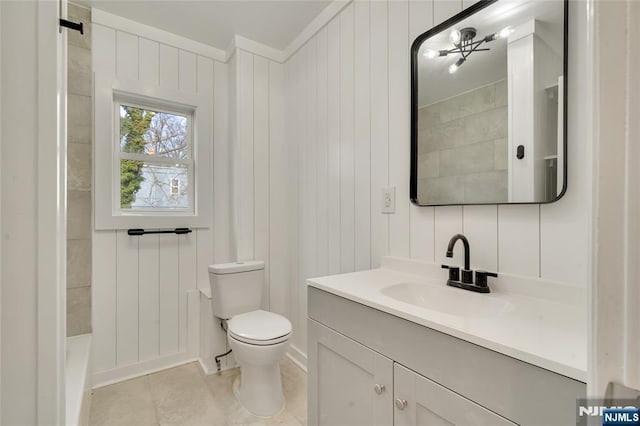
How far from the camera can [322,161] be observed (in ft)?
6.79

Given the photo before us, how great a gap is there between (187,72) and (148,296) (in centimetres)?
173

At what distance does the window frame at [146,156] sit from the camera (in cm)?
201

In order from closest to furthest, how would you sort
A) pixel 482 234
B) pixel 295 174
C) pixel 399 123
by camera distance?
pixel 482 234 < pixel 399 123 < pixel 295 174

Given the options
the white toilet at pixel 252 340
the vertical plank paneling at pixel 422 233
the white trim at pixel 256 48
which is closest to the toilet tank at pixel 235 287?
the white toilet at pixel 252 340

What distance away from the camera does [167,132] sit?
7.68 ft

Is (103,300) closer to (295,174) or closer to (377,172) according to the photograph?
(295,174)

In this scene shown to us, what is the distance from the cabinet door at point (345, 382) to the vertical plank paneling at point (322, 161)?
2.66 feet

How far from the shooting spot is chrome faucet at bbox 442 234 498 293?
1.11 meters

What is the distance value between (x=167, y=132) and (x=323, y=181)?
1321mm

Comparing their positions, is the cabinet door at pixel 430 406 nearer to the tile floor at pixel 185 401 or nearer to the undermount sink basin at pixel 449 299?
the undermount sink basin at pixel 449 299

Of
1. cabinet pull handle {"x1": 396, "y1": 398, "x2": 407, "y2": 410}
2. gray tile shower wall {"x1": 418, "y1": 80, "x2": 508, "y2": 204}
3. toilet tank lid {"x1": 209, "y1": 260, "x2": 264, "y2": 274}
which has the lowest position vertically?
cabinet pull handle {"x1": 396, "y1": 398, "x2": 407, "y2": 410}

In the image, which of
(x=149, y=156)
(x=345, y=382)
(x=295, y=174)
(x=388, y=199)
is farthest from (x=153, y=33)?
(x=345, y=382)

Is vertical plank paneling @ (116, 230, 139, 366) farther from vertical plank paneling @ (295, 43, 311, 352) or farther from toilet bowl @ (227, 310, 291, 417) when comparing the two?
vertical plank paneling @ (295, 43, 311, 352)

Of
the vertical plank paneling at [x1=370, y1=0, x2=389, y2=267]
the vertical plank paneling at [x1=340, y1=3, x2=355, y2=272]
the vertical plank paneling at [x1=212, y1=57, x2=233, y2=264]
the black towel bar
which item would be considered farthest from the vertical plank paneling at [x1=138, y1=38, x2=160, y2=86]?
the vertical plank paneling at [x1=370, y1=0, x2=389, y2=267]
